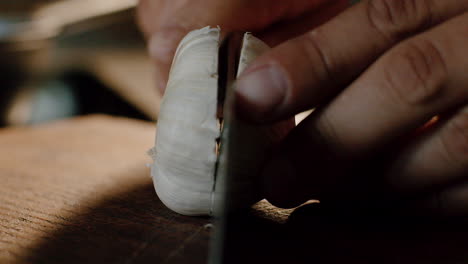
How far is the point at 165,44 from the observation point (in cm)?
74

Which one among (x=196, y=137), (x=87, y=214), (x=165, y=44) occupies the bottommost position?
(x=87, y=214)

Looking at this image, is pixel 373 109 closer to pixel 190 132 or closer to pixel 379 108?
pixel 379 108

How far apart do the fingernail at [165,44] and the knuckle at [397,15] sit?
35cm

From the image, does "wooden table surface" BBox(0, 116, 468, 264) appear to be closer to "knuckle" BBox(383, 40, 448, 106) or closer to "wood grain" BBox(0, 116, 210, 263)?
"wood grain" BBox(0, 116, 210, 263)

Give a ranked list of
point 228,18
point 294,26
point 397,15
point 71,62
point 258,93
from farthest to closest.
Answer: point 71,62
point 294,26
point 228,18
point 397,15
point 258,93

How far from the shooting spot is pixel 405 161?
488 millimetres

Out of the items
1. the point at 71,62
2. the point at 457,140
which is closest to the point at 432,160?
the point at 457,140


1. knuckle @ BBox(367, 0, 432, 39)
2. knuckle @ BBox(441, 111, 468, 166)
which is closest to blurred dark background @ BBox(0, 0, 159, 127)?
knuckle @ BBox(367, 0, 432, 39)

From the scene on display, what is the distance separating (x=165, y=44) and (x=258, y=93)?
1.33ft

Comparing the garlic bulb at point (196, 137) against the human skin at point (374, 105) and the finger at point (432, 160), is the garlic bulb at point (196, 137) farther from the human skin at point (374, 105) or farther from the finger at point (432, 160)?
the finger at point (432, 160)

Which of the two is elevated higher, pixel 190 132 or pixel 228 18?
pixel 228 18

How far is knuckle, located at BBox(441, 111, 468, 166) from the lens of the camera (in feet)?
1.58

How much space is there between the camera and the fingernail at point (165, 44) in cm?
72

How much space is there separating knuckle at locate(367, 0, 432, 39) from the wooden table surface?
0.80 feet
